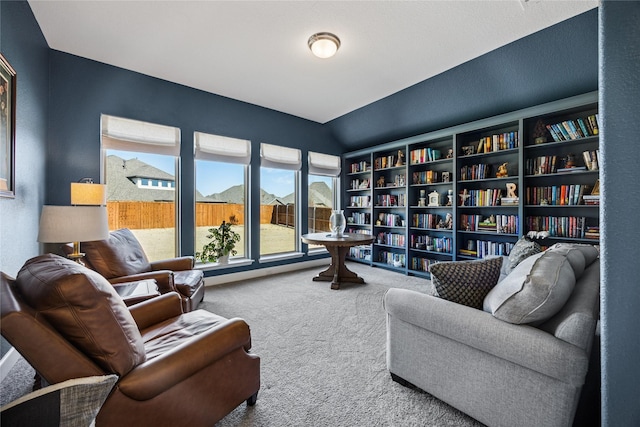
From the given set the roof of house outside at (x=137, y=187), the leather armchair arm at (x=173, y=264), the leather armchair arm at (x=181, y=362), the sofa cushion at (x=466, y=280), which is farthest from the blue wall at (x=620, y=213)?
the roof of house outside at (x=137, y=187)

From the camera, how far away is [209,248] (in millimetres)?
3984

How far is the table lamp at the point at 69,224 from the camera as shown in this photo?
6.24ft

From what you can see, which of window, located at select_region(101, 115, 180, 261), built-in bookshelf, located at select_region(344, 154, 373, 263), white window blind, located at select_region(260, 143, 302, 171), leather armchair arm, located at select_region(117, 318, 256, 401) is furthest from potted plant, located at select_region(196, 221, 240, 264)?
leather armchair arm, located at select_region(117, 318, 256, 401)

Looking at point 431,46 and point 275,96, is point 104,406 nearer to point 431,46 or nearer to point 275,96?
point 431,46

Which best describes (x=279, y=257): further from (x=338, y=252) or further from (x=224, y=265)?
(x=338, y=252)

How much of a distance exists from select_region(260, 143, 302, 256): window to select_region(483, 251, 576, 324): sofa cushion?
147 inches

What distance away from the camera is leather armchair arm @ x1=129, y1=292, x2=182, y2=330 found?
167 centimetres

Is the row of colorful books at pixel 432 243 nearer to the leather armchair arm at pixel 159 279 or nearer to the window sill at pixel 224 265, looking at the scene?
the window sill at pixel 224 265

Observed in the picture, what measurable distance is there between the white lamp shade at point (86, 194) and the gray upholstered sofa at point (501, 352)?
2785 mm

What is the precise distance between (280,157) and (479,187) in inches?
123

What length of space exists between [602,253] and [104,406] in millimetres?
1741

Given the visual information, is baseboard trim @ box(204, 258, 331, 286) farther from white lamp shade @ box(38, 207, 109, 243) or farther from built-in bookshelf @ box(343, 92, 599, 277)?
white lamp shade @ box(38, 207, 109, 243)

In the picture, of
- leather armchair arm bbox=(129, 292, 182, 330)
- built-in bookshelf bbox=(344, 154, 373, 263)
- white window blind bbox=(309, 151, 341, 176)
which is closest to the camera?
leather armchair arm bbox=(129, 292, 182, 330)

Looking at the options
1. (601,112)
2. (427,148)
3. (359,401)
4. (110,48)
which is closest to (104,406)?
(359,401)
